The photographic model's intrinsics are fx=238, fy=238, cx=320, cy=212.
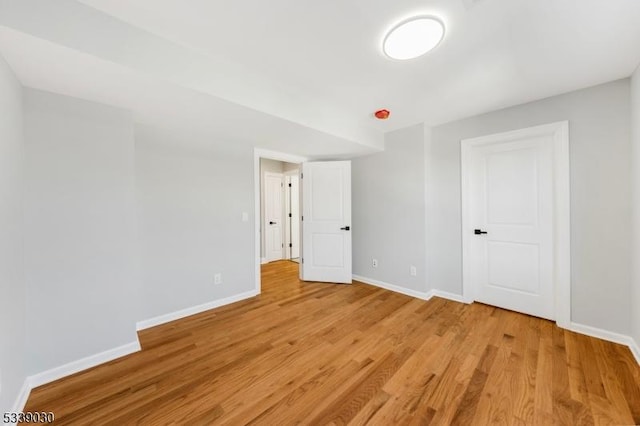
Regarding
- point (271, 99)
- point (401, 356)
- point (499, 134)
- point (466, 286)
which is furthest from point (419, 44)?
point (466, 286)

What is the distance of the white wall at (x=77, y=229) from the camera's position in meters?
1.66

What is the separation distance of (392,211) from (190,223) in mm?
2644

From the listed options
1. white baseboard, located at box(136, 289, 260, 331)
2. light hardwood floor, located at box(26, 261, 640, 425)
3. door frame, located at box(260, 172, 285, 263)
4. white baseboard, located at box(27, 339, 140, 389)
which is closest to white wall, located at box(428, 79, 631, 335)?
light hardwood floor, located at box(26, 261, 640, 425)

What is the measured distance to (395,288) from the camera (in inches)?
135

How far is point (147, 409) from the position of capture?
4.74ft

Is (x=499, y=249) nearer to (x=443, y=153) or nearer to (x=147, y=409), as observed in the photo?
(x=443, y=153)

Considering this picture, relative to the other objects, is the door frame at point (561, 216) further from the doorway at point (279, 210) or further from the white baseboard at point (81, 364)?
the doorway at point (279, 210)

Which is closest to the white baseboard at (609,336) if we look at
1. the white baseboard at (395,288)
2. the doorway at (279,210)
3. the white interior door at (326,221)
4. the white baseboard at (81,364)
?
the white baseboard at (395,288)

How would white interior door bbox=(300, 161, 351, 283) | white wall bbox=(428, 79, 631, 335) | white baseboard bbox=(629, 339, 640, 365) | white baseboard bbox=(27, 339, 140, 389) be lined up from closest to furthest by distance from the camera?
white baseboard bbox=(27, 339, 140, 389), white baseboard bbox=(629, 339, 640, 365), white wall bbox=(428, 79, 631, 335), white interior door bbox=(300, 161, 351, 283)

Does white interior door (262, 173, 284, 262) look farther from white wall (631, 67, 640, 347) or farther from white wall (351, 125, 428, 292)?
white wall (631, 67, 640, 347)

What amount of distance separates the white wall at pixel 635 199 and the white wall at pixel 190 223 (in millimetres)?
3658

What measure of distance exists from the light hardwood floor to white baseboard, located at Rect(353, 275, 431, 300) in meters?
0.49

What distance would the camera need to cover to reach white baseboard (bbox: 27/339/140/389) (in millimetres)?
1647

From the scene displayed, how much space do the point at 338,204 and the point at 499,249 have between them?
215 centimetres
